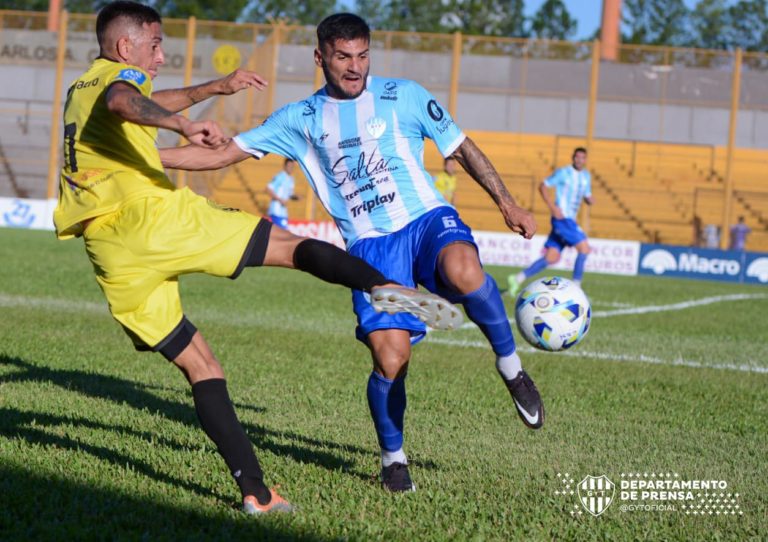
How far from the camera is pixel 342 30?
5.10 m

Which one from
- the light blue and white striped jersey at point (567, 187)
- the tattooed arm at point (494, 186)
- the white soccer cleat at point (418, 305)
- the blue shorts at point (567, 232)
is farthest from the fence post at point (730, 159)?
the white soccer cleat at point (418, 305)

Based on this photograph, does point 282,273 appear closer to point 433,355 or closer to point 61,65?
point 433,355

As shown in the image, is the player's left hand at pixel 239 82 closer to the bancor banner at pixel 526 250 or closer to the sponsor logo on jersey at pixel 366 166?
the sponsor logo on jersey at pixel 366 166

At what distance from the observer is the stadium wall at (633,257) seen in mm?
27000

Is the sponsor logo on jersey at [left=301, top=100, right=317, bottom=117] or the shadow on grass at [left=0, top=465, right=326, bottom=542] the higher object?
the sponsor logo on jersey at [left=301, top=100, right=317, bottom=117]

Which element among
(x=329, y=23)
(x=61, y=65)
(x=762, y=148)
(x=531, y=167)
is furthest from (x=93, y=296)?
(x=762, y=148)

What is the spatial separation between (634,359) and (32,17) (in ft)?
89.2

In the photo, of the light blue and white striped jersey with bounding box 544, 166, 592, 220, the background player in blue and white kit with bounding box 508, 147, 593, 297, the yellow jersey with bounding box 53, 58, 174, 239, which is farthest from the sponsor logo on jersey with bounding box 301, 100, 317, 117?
the light blue and white striped jersey with bounding box 544, 166, 592, 220

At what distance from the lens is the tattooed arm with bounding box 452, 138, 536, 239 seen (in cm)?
508

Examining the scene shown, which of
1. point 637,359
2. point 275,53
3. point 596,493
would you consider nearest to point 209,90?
point 596,493

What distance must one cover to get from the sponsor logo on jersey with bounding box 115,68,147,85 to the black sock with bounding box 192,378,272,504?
3.92ft

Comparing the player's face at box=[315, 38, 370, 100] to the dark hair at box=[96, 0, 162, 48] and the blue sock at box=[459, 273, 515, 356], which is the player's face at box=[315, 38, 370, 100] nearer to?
the dark hair at box=[96, 0, 162, 48]

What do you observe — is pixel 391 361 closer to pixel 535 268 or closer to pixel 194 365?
pixel 194 365

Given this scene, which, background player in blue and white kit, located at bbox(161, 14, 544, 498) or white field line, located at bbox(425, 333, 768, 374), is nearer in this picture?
background player in blue and white kit, located at bbox(161, 14, 544, 498)
